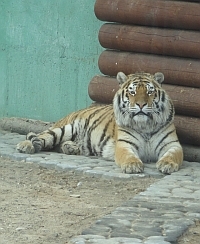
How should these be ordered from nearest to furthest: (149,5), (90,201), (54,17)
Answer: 1. (90,201)
2. (149,5)
3. (54,17)

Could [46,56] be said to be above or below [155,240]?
above

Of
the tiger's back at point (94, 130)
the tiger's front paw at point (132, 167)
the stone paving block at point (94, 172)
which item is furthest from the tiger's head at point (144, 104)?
the stone paving block at point (94, 172)

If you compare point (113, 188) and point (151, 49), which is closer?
point (113, 188)

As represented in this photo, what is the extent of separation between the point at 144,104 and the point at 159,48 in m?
0.74

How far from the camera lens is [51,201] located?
21.6 ft

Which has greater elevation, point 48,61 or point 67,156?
point 48,61

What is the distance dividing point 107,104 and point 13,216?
10.6ft

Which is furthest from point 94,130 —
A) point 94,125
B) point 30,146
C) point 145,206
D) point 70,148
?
point 145,206

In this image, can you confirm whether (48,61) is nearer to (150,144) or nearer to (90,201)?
(150,144)

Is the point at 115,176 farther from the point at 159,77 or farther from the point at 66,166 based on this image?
the point at 159,77

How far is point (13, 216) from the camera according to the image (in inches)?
239

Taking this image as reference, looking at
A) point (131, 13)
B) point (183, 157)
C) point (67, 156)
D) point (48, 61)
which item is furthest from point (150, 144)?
point (48, 61)

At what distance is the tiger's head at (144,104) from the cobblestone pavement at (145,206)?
18.0 inches

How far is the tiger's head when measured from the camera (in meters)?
8.05
